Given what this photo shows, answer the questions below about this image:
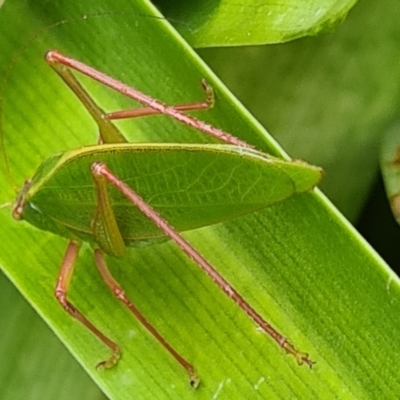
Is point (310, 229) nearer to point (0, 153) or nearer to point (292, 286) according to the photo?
point (292, 286)

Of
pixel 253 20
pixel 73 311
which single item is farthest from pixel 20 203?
pixel 253 20

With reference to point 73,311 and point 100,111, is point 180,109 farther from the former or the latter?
point 73,311

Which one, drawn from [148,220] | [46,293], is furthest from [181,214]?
[46,293]

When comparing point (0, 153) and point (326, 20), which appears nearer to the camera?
point (326, 20)

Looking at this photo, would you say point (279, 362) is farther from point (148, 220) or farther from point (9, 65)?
point (9, 65)

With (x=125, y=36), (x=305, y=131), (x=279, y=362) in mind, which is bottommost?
(x=279, y=362)

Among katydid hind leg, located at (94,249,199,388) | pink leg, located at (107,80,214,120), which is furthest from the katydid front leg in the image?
katydid hind leg, located at (94,249,199,388)

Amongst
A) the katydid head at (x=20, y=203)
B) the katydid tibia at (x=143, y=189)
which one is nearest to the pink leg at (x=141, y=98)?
the katydid tibia at (x=143, y=189)

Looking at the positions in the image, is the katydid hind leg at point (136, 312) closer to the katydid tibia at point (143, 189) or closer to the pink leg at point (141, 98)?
the katydid tibia at point (143, 189)

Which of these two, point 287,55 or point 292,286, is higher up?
point 287,55

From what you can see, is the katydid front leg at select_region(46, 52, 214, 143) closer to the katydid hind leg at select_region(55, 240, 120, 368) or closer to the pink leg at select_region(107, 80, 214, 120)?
the pink leg at select_region(107, 80, 214, 120)
